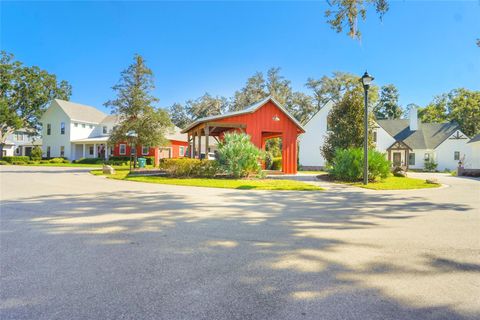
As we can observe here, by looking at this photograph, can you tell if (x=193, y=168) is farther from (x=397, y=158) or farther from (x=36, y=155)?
(x=36, y=155)

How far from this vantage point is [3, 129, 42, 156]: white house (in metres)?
54.6

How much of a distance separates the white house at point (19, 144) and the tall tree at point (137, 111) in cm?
4167

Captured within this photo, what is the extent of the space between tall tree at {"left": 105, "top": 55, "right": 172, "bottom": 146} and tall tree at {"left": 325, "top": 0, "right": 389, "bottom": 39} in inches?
552

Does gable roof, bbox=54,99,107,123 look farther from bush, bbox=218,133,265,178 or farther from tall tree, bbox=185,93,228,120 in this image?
bush, bbox=218,133,265,178

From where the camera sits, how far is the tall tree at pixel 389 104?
58.6 m

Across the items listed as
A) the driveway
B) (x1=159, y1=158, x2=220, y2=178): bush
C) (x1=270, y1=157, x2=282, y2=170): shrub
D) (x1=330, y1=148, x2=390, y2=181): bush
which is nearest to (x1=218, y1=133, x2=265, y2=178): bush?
(x1=159, y1=158, x2=220, y2=178): bush

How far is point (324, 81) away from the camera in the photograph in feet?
149

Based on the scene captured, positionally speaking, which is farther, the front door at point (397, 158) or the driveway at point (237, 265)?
the front door at point (397, 158)

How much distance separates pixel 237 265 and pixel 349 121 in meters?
15.9

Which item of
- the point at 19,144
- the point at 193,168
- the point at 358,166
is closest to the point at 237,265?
the point at 358,166

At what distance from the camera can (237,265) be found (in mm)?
3338

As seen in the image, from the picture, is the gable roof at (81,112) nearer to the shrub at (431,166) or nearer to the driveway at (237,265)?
the driveway at (237,265)

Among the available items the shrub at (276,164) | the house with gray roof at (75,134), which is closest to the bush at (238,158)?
the shrub at (276,164)

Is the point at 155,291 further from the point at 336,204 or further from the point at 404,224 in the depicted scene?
the point at 336,204
